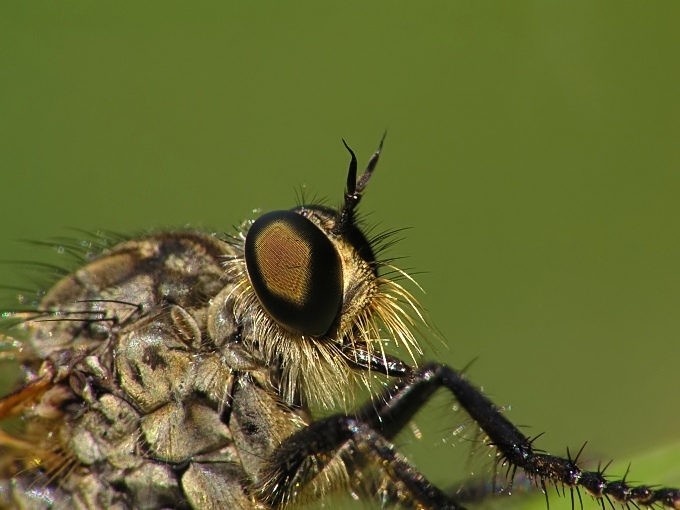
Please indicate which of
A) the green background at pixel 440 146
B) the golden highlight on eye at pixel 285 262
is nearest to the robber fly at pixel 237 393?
the golden highlight on eye at pixel 285 262

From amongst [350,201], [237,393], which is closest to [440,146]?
[350,201]

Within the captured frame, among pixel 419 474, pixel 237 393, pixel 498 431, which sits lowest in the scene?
pixel 237 393

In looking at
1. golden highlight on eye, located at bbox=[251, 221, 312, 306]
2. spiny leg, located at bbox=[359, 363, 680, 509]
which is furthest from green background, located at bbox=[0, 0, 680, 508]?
golden highlight on eye, located at bbox=[251, 221, 312, 306]

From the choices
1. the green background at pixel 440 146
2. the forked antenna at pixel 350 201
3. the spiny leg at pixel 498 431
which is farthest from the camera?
the green background at pixel 440 146

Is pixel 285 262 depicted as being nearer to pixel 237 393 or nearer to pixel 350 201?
pixel 350 201

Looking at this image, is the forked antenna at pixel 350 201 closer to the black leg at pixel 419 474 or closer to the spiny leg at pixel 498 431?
the black leg at pixel 419 474
